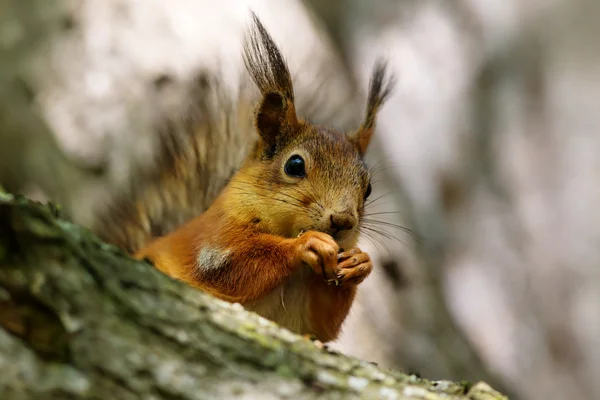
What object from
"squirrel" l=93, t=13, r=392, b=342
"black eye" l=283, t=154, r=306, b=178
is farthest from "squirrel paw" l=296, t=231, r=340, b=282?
"black eye" l=283, t=154, r=306, b=178

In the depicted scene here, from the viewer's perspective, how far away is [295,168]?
3.71 feet

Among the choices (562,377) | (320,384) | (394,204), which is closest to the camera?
(320,384)

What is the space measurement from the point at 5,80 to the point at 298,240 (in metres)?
1.41

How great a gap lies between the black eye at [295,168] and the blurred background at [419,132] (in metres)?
0.22

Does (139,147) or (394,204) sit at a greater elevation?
(394,204)

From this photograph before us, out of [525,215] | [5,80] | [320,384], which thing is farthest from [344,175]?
[525,215]

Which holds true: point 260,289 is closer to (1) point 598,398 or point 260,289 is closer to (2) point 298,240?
(2) point 298,240

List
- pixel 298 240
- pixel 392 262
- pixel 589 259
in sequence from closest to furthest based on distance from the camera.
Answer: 1. pixel 298 240
2. pixel 392 262
3. pixel 589 259

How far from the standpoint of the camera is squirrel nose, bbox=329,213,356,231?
1.03 meters

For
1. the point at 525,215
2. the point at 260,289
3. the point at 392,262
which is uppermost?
the point at 525,215

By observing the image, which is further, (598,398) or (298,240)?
(598,398)

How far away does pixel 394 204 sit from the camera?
7.05 feet

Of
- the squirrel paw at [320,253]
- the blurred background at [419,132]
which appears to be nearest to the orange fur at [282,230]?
the squirrel paw at [320,253]

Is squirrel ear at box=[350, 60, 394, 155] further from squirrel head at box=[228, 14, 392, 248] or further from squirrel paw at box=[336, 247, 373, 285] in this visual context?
squirrel paw at box=[336, 247, 373, 285]
